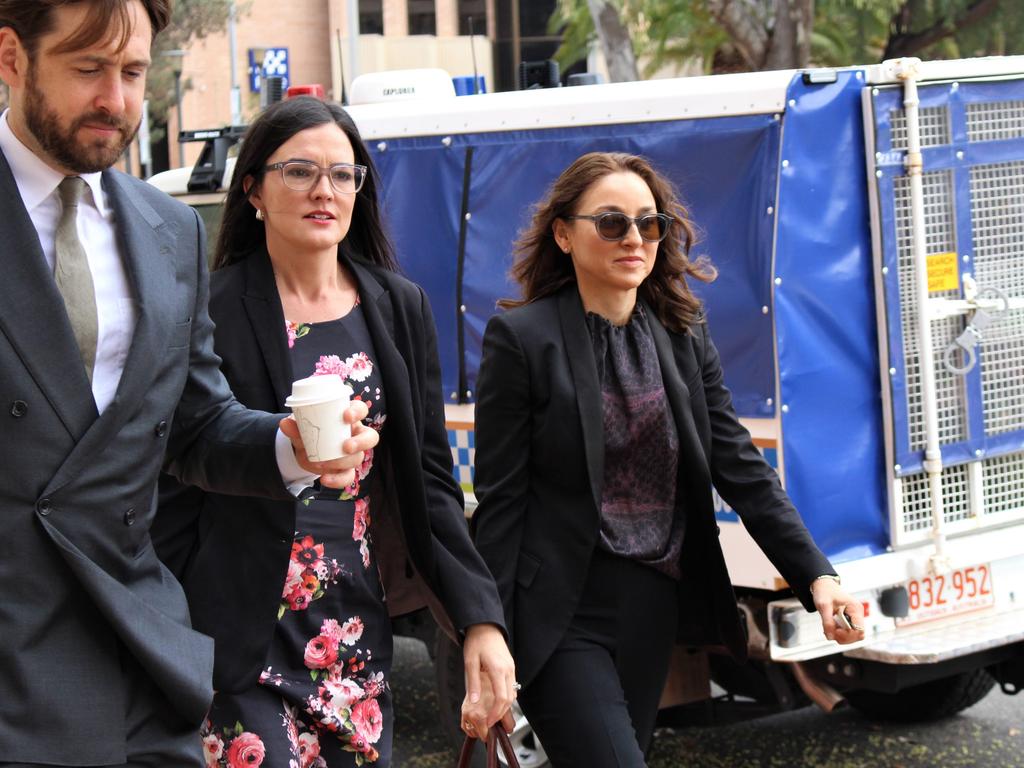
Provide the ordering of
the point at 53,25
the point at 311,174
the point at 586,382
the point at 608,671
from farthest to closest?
1. the point at 586,382
2. the point at 608,671
3. the point at 311,174
4. the point at 53,25

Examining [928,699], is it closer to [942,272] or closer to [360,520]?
[942,272]

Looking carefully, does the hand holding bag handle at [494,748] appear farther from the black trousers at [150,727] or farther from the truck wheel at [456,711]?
the truck wheel at [456,711]

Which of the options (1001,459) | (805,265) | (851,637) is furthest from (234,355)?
(1001,459)

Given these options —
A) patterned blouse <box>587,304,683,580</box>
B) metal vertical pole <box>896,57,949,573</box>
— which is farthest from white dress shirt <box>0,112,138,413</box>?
metal vertical pole <box>896,57,949,573</box>

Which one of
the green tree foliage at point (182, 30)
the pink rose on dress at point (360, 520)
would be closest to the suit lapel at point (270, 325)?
the pink rose on dress at point (360, 520)

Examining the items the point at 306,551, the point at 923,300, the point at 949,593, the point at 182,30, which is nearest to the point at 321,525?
the point at 306,551

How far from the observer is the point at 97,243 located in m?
2.44

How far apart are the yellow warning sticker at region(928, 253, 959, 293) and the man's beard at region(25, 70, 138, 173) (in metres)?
3.68

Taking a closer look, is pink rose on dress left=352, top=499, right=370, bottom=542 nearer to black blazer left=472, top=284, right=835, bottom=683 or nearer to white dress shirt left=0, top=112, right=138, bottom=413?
black blazer left=472, top=284, right=835, bottom=683

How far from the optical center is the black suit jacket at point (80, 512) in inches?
88.3

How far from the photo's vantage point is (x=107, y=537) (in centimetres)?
233

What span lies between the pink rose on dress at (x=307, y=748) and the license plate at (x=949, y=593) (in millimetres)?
2676

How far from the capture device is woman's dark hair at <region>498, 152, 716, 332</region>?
156 inches

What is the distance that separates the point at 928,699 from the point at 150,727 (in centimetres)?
491
